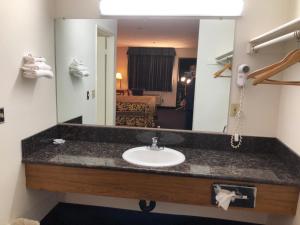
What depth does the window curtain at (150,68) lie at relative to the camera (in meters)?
1.98

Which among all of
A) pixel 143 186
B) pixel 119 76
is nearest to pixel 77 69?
pixel 119 76

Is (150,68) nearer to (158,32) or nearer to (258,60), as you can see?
(158,32)

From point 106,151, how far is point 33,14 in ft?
3.52

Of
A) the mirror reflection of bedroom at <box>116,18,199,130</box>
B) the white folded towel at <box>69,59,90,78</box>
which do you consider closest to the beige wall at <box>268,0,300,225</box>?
the mirror reflection of bedroom at <box>116,18,199,130</box>

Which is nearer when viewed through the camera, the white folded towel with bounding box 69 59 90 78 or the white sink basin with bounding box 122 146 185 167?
the white sink basin with bounding box 122 146 185 167

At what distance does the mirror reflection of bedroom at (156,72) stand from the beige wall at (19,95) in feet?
1.87

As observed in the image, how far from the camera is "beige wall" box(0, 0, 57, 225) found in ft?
4.76

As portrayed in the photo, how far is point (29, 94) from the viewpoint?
1.68 metres

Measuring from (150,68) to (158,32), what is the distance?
29cm

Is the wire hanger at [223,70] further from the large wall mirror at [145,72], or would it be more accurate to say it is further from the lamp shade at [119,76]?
the lamp shade at [119,76]

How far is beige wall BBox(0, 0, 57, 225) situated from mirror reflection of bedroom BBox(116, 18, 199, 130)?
57 cm

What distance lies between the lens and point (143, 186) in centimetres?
157

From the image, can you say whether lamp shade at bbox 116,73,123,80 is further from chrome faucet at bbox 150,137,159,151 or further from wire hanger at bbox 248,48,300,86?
wire hanger at bbox 248,48,300,86

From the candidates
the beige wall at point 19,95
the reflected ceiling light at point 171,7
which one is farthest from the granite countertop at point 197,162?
the reflected ceiling light at point 171,7
